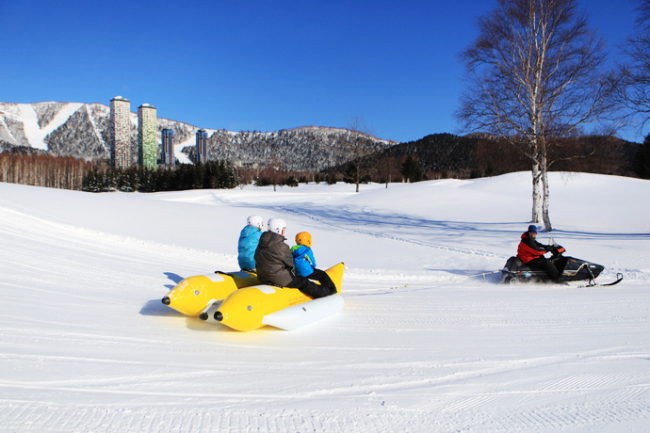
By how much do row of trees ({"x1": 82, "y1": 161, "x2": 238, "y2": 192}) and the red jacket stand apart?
5715 cm

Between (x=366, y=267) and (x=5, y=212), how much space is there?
9892 mm

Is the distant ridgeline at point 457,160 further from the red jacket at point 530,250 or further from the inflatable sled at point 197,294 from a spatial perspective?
the inflatable sled at point 197,294

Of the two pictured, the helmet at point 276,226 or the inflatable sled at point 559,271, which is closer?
the helmet at point 276,226

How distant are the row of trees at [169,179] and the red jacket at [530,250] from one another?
187ft

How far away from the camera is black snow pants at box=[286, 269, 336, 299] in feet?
19.2

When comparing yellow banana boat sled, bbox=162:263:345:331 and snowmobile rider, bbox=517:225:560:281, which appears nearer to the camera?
yellow banana boat sled, bbox=162:263:345:331

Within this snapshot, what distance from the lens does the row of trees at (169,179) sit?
6312 cm

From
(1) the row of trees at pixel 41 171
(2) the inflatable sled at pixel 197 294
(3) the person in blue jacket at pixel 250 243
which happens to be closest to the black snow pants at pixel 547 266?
(3) the person in blue jacket at pixel 250 243

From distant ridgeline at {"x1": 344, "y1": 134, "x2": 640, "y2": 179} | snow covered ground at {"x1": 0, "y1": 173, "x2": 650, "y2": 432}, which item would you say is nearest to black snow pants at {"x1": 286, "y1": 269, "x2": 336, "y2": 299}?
snow covered ground at {"x1": 0, "y1": 173, "x2": 650, "y2": 432}

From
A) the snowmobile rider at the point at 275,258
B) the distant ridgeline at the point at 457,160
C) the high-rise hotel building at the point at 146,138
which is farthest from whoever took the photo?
the high-rise hotel building at the point at 146,138

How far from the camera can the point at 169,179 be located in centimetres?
6444

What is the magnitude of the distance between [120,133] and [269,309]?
167 metres

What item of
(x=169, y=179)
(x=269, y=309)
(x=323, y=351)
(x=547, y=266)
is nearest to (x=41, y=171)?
(x=169, y=179)

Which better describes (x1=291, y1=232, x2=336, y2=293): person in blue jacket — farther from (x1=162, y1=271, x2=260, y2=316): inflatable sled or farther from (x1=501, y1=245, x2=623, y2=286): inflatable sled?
(x1=501, y1=245, x2=623, y2=286): inflatable sled
